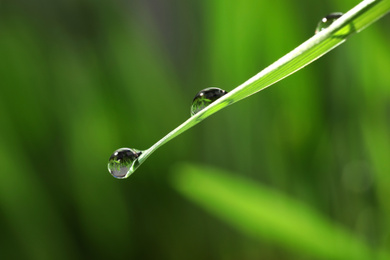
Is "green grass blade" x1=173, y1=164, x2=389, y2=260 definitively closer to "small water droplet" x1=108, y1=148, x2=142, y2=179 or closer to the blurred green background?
the blurred green background

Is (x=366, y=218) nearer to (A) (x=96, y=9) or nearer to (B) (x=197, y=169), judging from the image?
(B) (x=197, y=169)

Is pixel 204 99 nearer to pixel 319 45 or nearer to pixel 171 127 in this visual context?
pixel 319 45

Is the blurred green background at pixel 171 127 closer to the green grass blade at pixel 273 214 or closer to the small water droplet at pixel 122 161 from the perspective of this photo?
the green grass blade at pixel 273 214

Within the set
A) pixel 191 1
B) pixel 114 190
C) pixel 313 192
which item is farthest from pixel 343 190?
pixel 191 1

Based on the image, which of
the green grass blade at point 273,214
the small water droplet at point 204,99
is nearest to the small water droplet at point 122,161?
the small water droplet at point 204,99

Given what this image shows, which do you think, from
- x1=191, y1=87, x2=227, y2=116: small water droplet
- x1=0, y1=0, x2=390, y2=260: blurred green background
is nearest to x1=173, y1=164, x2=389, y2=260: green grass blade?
x1=0, y1=0, x2=390, y2=260: blurred green background

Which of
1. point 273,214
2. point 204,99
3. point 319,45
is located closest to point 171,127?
point 273,214
